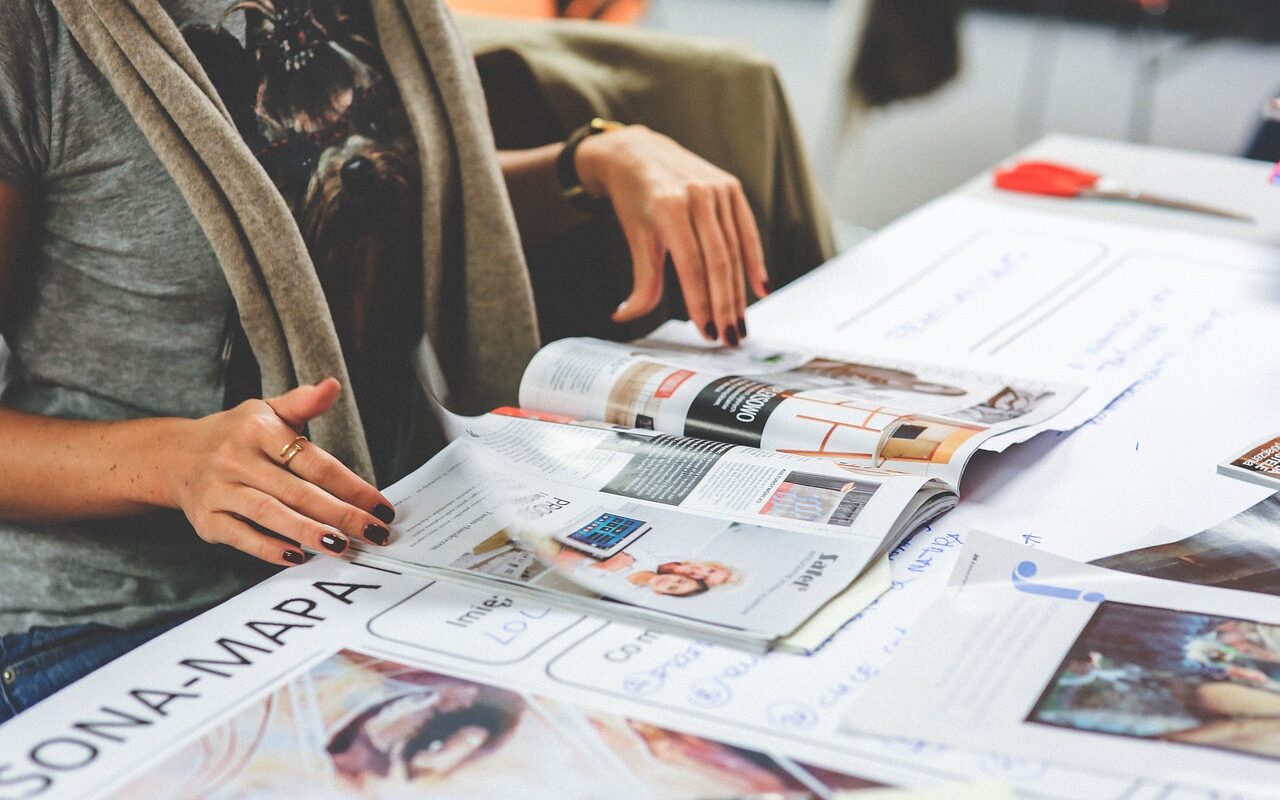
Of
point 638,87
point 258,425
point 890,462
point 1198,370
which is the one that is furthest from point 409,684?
point 638,87

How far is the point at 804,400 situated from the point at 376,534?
0.28 meters

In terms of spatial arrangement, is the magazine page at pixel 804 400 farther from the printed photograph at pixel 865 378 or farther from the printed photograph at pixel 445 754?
the printed photograph at pixel 445 754

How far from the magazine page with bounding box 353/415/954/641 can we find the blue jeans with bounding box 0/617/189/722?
26cm

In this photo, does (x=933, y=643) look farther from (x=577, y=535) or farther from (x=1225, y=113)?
(x=1225, y=113)

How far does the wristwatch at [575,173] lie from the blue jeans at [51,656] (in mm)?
518

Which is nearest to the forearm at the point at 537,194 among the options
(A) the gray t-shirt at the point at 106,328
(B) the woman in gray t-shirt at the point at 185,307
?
(B) the woman in gray t-shirt at the point at 185,307

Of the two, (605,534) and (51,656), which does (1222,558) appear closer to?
(605,534)

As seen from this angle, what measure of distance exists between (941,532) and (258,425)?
390 millimetres

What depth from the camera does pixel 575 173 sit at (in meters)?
1.12

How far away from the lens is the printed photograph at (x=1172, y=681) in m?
0.50

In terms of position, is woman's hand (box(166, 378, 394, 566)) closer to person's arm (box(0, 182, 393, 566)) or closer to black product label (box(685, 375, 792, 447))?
person's arm (box(0, 182, 393, 566))

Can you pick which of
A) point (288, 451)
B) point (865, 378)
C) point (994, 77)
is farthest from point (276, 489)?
point (994, 77)

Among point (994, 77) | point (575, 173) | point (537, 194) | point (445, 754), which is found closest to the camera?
point (445, 754)

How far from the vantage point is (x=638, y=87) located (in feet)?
4.71
